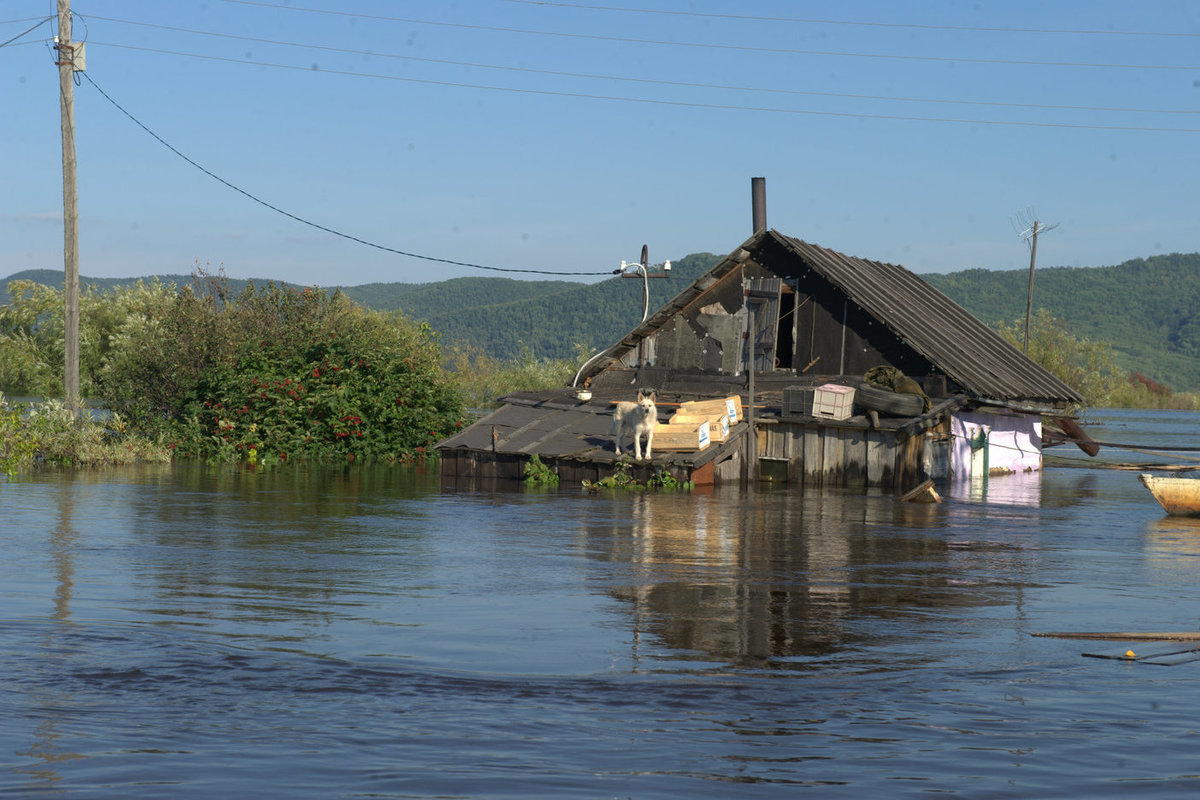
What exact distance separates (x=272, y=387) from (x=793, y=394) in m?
15.5

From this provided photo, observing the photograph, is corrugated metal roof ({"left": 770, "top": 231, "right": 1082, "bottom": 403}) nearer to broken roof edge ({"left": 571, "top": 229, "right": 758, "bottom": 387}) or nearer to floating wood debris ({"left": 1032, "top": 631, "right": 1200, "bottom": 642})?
broken roof edge ({"left": 571, "top": 229, "right": 758, "bottom": 387})

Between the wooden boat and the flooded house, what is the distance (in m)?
5.98

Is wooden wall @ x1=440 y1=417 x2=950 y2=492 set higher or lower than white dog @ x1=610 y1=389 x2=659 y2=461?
lower

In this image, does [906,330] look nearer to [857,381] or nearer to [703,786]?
[857,381]

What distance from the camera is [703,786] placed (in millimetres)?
7145

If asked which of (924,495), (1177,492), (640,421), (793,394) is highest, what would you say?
(793,394)

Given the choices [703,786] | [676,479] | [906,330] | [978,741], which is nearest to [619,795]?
[703,786]

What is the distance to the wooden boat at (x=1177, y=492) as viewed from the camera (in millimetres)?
Answer: 24453

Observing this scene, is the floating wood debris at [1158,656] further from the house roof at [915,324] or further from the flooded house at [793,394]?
the house roof at [915,324]

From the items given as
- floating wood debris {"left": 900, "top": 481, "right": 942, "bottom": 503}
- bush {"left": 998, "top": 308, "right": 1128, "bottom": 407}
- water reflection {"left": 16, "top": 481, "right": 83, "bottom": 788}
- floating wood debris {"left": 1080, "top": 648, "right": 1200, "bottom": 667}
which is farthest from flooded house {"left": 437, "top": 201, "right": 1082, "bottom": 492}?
bush {"left": 998, "top": 308, "right": 1128, "bottom": 407}

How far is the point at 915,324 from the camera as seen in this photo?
33.5 metres

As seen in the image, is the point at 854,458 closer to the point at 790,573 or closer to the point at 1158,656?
the point at 790,573

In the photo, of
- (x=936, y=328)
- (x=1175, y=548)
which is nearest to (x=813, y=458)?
(x=936, y=328)

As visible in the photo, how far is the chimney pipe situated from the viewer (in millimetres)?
39406
